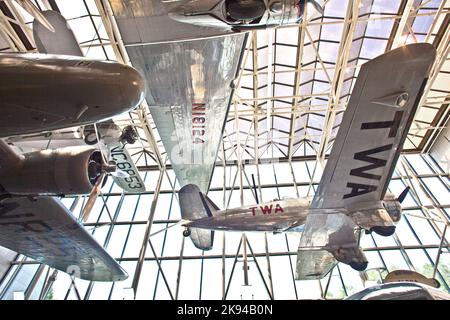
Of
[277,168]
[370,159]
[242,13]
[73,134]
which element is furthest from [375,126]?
[277,168]

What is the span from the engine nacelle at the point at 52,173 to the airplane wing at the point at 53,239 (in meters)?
0.36

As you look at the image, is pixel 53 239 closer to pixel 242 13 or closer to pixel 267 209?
pixel 267 209

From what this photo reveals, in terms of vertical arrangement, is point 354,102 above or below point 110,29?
below

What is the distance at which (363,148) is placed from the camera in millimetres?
4527

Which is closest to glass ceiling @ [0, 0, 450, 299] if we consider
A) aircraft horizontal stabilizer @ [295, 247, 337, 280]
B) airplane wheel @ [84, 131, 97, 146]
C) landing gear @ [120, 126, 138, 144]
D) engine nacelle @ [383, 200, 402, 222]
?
aircraft horizontal stabilizer @ [295, 247, 337, 280]

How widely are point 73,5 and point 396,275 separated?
972 cm

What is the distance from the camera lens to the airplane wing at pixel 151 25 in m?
4.01

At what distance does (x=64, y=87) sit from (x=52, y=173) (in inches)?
63.4

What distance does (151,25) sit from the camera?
13.9 feet

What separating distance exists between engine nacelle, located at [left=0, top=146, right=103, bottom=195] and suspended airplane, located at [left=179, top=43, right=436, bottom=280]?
2.91 metres

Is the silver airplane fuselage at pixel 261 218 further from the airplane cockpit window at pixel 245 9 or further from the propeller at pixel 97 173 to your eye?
the airplane cockpit window at pixel 245 9

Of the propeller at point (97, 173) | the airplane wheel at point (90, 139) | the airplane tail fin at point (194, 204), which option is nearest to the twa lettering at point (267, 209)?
the airplane tail fin at point (194, 204)
